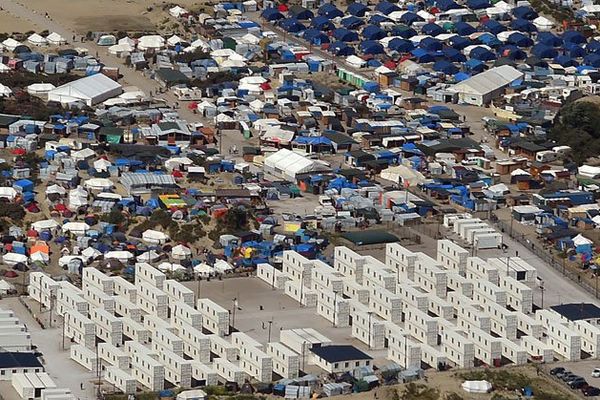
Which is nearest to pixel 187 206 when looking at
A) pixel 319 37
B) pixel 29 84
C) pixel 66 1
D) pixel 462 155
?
pixel 462 155

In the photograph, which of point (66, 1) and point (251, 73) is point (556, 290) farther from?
point (66, 1)

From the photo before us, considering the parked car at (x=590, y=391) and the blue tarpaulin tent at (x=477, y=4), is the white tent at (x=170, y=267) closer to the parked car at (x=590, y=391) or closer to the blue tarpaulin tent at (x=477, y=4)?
the parked car at (x=590, y=391)

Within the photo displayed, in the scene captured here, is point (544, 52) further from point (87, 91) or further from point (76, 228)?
point (76, 228)

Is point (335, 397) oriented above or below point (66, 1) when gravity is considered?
above

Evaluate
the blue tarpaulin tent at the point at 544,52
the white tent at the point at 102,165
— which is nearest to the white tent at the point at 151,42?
the blue tarpaulin tent at the point at 544,52

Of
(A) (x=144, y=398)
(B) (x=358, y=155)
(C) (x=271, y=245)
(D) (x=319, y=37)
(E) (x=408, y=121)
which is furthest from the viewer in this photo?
(D) (x=319, y=37)

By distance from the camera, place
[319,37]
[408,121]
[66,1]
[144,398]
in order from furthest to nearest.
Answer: [66,1]
[319,37]
[408,121]
[144,398]

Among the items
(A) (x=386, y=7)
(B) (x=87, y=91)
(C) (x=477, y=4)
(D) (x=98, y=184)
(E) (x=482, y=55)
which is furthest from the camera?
(C) (x=477, y=4)

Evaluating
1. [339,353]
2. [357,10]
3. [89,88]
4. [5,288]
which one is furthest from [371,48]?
[339,353]
